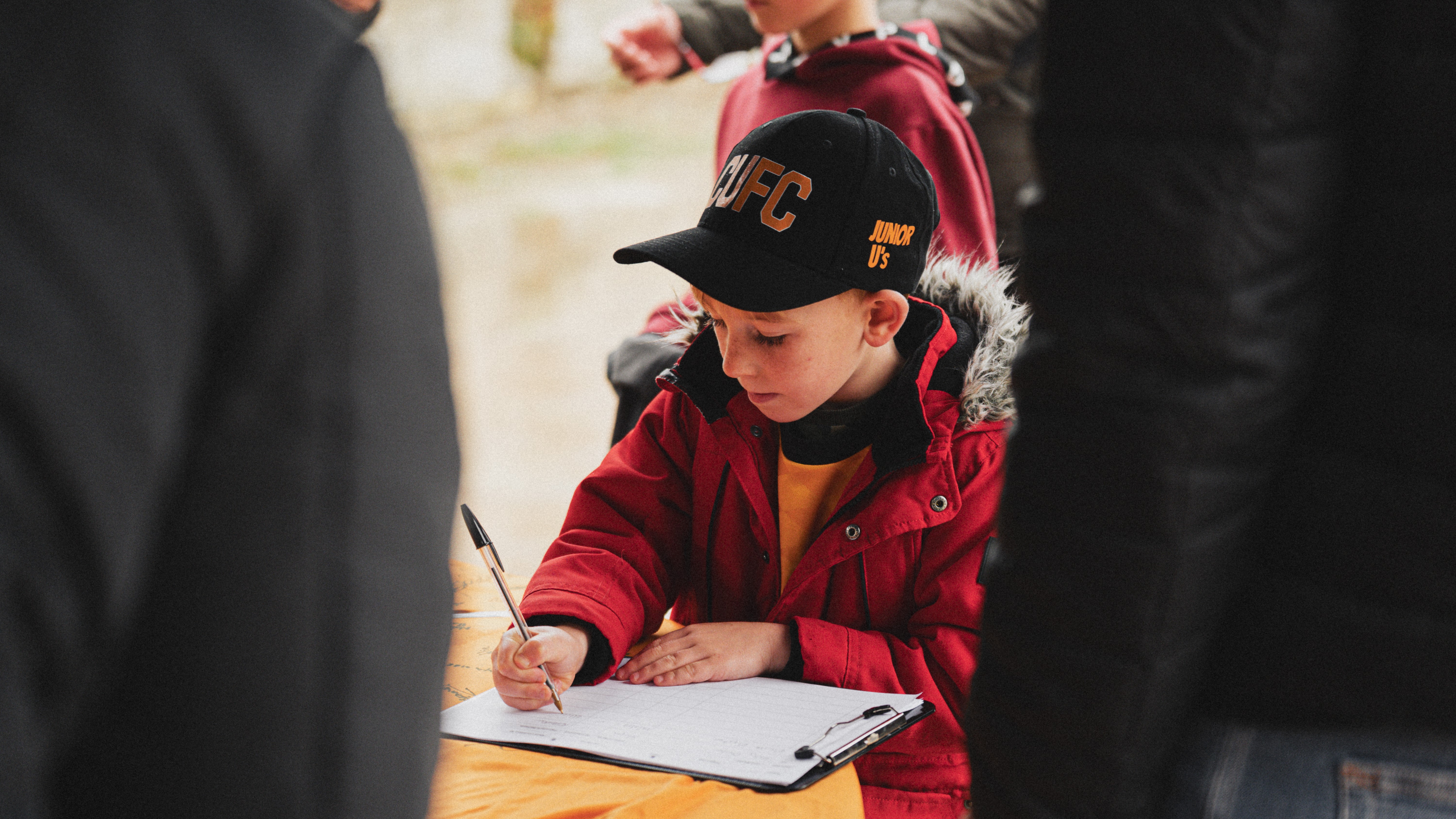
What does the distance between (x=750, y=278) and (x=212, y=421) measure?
0.90 m

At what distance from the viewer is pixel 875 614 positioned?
1.33m

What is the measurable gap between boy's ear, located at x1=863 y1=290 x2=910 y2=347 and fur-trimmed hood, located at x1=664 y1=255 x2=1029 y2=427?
0.27 feet

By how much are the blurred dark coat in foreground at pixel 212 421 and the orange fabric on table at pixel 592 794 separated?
0.47 meters

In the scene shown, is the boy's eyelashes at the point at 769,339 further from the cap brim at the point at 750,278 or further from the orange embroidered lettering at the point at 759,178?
the orange embroidered lettering at the point at 759,178

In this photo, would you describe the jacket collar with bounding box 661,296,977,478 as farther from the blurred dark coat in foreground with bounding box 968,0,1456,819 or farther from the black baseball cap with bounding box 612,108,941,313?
the blurred dark coat in foreground with bounding box 968,0,1456,819


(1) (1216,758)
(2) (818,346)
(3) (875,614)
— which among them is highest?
(1) (1216,758)

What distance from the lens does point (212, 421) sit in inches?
16.3

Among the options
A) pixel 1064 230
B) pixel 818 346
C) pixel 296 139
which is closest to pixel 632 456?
pixel 818 346

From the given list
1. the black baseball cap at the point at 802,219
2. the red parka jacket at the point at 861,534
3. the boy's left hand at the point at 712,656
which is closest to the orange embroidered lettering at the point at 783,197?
the black baseball cap at the point at 802,219

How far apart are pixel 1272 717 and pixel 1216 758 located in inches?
1.5

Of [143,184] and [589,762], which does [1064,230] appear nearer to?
[143,184]

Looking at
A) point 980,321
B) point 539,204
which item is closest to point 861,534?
point 980,321

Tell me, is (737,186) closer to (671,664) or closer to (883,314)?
(883,314)

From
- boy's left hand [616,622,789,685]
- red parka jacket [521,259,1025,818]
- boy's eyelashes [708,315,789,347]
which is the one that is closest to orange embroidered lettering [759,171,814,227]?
boy's eyelashes [708,315,789,347]
